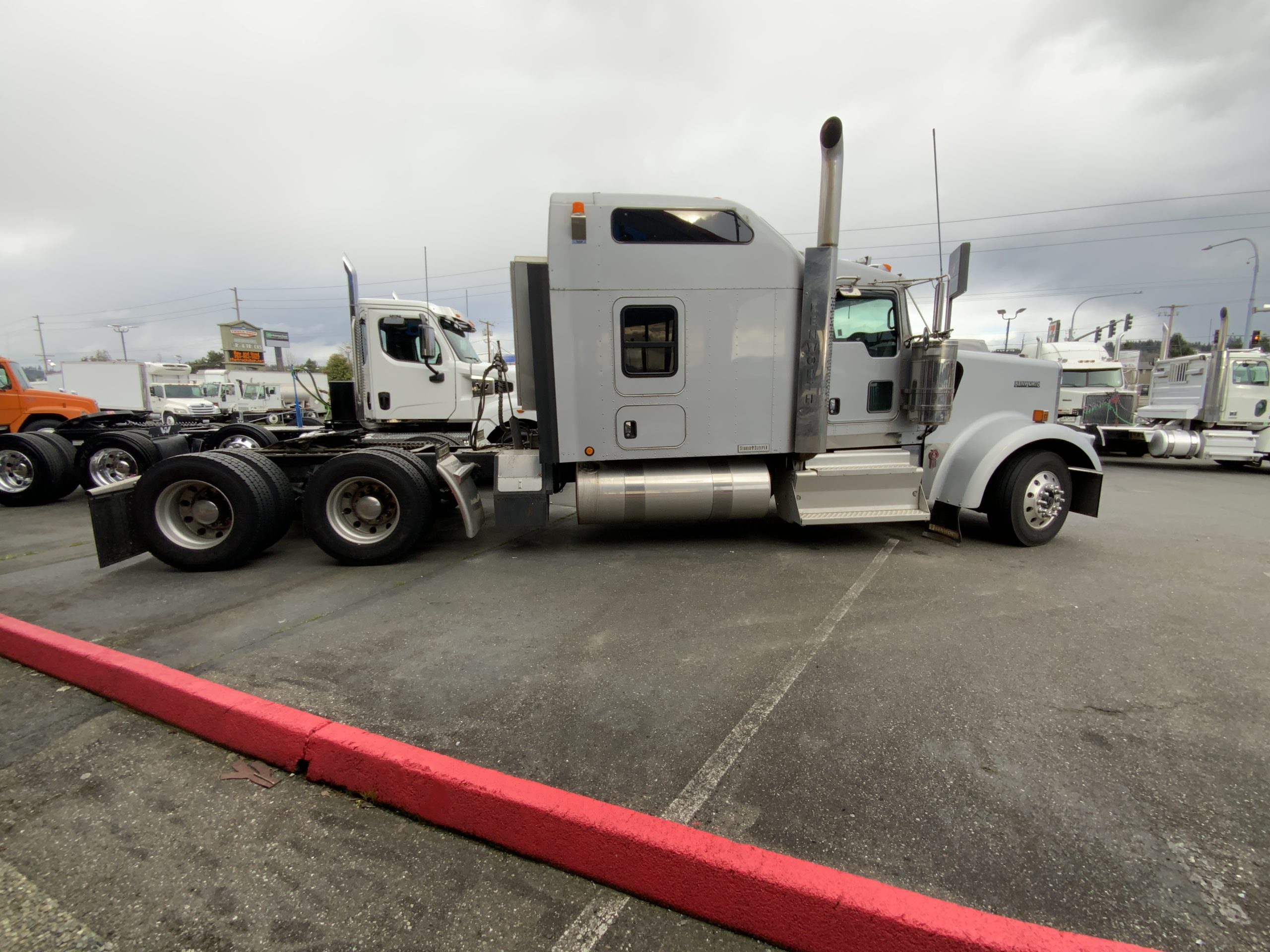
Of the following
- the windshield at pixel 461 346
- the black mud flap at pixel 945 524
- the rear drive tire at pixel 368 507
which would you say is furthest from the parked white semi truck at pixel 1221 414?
the rear drive tire at pixel 368 507

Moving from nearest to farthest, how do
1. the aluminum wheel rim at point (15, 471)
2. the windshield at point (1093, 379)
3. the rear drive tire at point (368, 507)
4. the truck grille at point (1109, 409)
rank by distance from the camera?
the rear drive tire at point (368, 507), the aluminum wheel rim at point (15, 471), the truck grille at point (1109, 409), the windshield at point (1093, 379)

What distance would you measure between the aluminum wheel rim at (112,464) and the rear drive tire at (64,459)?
38cm

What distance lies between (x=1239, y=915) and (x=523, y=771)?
2.41 m

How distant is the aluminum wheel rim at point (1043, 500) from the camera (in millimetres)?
5605

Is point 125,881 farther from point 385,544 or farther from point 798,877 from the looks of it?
point 385,544

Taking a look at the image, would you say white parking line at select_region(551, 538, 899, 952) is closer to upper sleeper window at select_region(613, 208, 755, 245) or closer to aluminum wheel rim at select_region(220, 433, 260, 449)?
upper sleeper window at select_region(613, 208, 755, 245)

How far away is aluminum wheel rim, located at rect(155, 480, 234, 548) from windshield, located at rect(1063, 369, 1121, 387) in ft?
64.3

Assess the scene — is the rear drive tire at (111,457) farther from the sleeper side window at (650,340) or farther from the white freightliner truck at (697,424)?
the sleeper side window at (650,340)

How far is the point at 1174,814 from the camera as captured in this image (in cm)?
209

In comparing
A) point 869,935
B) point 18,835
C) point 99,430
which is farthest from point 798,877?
point 99,430

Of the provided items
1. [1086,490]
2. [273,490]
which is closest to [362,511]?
[273,490]

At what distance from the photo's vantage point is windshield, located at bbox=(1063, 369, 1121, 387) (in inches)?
612

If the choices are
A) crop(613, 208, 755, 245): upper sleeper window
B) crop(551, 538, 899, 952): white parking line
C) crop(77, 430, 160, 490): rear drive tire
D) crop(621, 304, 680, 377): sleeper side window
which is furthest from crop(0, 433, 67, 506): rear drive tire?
crop(551, 538, 899, 952): white parking line

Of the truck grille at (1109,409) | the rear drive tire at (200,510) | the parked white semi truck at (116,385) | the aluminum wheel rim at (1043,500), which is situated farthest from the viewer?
the parked white semi truck at (116,385)
